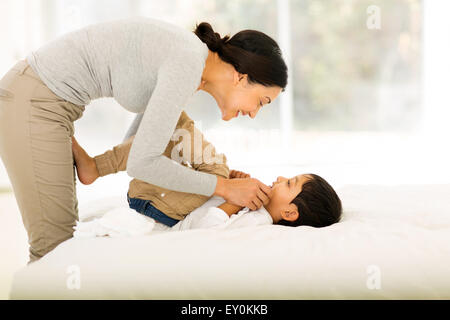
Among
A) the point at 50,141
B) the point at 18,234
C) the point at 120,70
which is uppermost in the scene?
the point at 120,70

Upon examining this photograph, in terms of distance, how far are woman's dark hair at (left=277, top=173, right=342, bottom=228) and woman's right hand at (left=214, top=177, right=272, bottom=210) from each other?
0.12 meters

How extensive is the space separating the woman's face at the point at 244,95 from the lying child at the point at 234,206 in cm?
17

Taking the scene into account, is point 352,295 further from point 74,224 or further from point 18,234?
point 18,234

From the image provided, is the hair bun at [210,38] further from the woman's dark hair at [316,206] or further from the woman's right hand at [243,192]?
the woman's dark hair at [316,206]

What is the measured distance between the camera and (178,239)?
1196mm

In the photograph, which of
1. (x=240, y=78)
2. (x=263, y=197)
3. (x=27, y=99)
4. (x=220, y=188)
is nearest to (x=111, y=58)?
(x=27, y=99)

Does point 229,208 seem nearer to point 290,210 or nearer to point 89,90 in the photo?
point 290,210

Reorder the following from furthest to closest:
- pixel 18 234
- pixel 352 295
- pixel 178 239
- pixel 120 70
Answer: pixel 18 234 → pixel 120 70 → pixel 178 239 → pixel 352 295

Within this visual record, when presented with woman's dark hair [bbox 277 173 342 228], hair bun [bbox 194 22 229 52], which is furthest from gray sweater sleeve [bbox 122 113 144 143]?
woman's dark hair [bbox 277 173 342 228]

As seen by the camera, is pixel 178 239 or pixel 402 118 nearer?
pixel 178 239

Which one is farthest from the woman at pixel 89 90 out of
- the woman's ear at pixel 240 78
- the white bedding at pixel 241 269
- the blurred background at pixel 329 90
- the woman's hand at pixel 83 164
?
the blurred background at pixel 329 90

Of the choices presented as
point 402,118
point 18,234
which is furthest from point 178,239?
point 402,118

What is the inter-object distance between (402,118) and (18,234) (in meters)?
3.73

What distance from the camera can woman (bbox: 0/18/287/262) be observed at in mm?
1308
